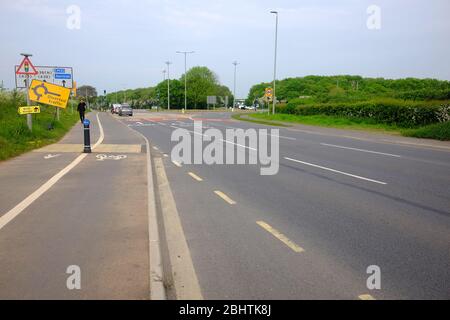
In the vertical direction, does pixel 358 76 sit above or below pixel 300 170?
above

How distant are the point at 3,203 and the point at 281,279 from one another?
5.49 meters

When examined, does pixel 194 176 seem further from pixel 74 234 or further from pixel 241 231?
pixel 74 234

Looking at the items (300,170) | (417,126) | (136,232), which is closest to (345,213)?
(136,232)

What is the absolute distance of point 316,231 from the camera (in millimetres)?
6016

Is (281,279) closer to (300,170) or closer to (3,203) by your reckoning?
(3,203)

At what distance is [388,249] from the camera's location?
5.34 m

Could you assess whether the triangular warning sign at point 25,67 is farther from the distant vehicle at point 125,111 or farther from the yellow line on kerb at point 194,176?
the distant vehicle at point 125,111

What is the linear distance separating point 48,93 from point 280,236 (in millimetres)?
21220

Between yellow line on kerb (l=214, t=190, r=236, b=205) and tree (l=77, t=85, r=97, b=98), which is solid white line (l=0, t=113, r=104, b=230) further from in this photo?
tree (l=77, t=85, r=97, b=98)

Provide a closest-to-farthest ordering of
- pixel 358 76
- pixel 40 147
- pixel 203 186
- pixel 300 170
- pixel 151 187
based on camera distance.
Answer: pixel 151 187 < pixel 203 186 < pixel 300 170 < pixel 40 147 < pixel 358 76

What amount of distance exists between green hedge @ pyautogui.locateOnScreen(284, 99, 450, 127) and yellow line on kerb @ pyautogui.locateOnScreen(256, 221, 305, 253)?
2418 centimetres

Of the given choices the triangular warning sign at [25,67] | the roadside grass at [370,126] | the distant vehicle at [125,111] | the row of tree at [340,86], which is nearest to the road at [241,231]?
the triangular warning sign at [25,67]

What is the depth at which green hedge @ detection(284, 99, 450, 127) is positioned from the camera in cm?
2690

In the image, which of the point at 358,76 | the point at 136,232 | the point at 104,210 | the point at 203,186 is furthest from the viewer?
the point at 358,76
